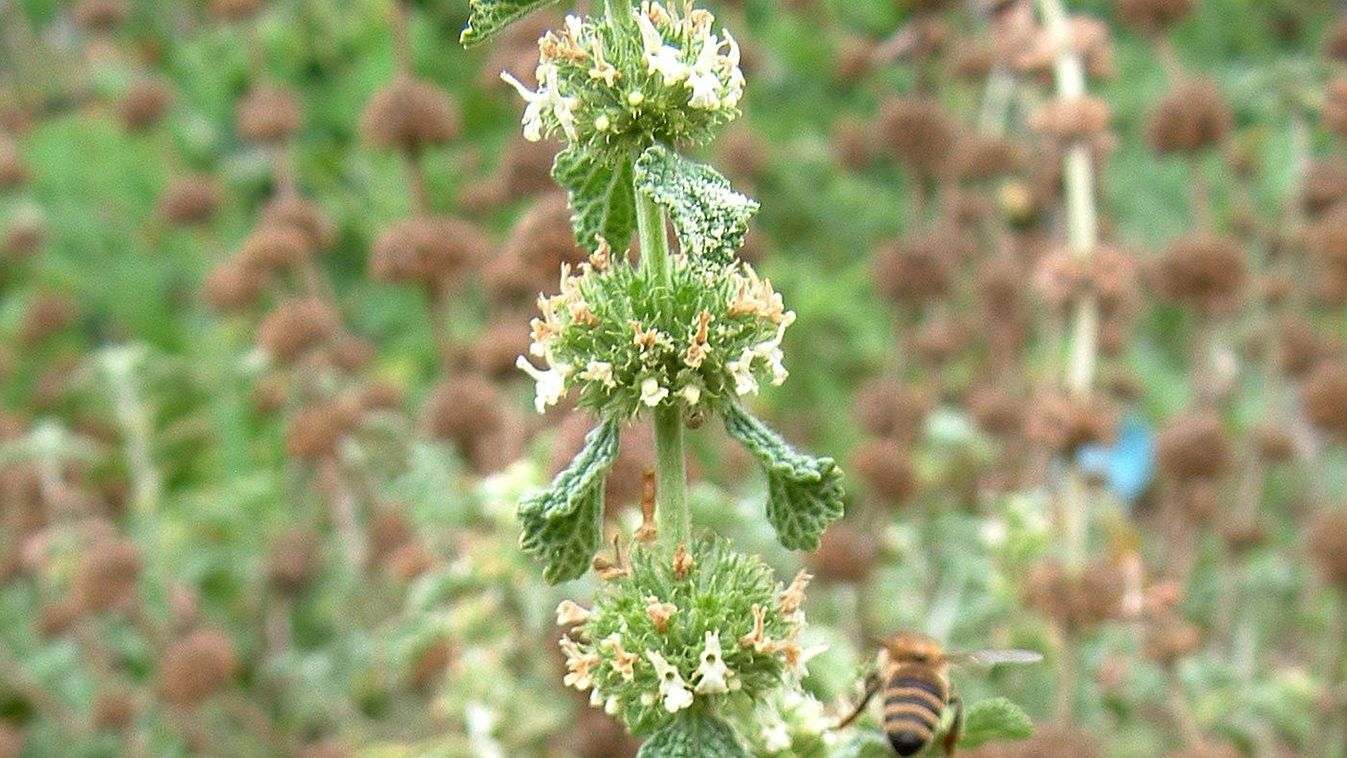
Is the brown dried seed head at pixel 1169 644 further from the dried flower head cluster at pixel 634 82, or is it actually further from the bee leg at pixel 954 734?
the dried flower head cluster at pixel 634 82

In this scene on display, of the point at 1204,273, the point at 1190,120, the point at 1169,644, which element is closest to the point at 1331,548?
the point at 1169,644

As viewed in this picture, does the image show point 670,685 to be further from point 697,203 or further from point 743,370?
point 697,203

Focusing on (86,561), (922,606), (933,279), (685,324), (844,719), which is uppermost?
(933,279)

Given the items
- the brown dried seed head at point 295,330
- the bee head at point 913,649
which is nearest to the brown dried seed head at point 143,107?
the brown dried seed head at point 295,330

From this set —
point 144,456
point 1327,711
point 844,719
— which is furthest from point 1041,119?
point 144,456

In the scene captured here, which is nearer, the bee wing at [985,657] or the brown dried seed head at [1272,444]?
the bee wing at [985,657]

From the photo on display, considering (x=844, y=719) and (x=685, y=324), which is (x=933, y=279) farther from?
(x=685, y=324)

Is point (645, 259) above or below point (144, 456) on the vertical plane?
below
